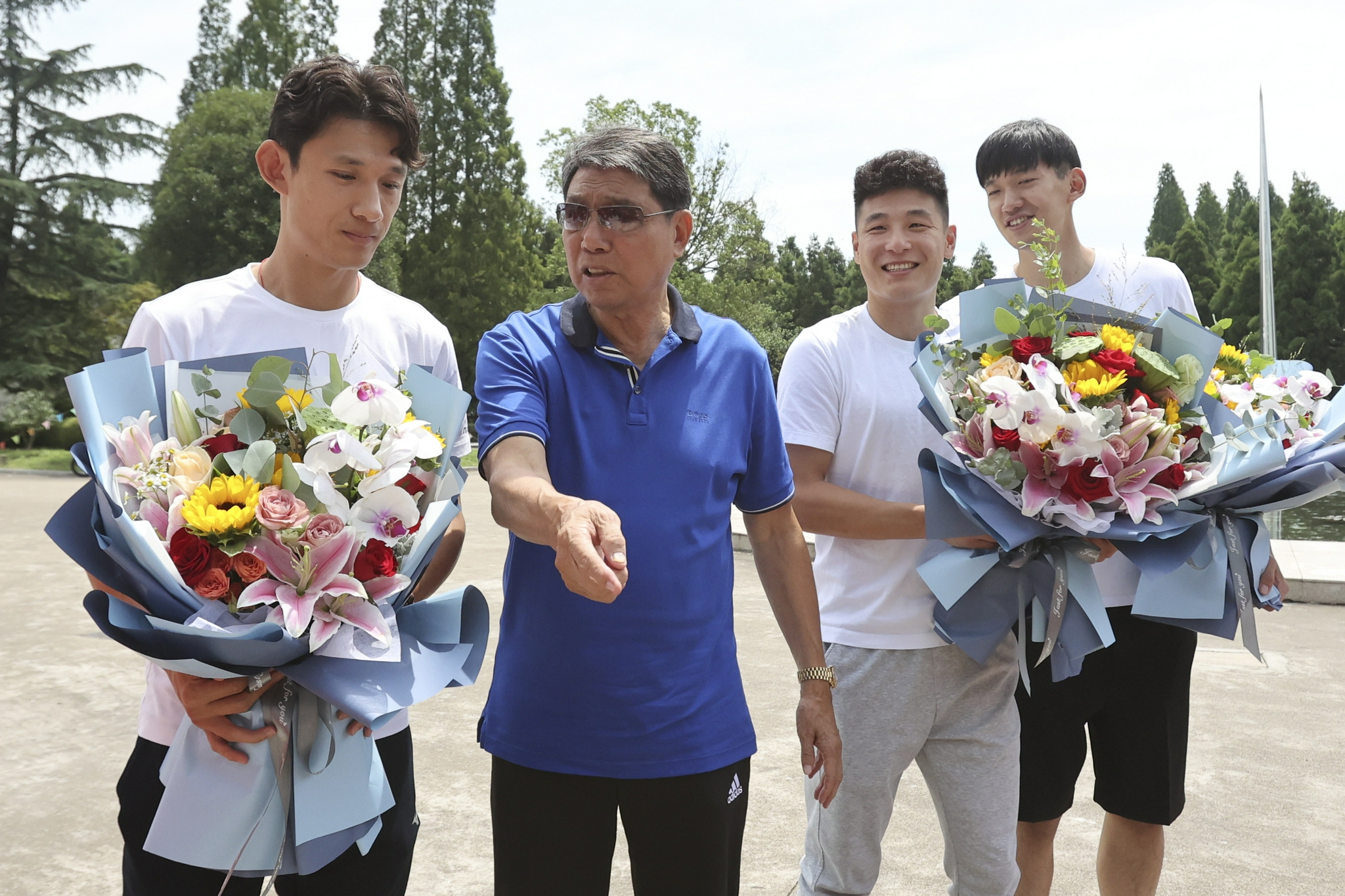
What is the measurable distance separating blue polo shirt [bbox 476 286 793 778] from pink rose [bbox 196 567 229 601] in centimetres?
54

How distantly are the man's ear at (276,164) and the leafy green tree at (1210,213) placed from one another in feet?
172

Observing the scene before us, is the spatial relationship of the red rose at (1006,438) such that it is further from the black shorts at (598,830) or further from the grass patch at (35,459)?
the grass patch at (35,459)

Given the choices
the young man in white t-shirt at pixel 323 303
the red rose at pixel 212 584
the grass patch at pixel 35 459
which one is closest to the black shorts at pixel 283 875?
the young man in white t-shirt at pixel 323 303

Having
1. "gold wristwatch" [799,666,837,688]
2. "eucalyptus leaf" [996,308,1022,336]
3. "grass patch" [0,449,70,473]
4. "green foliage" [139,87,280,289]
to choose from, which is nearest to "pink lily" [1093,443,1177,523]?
"eucalyptus leaf" [996,308,1022,336]

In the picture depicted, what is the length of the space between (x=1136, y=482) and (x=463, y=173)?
32.3 metres

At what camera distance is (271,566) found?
5.63 ft

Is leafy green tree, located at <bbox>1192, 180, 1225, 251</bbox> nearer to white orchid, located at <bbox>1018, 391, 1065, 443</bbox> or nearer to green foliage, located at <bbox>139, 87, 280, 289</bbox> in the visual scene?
green foliage, located at <bbox>139, 87, 280, 289</bbox>

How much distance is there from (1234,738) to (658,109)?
25810 mm

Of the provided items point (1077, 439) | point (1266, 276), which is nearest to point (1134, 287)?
point (1077, 439)

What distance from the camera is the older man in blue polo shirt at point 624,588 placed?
2.03 m

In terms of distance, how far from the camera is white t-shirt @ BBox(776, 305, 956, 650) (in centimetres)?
267

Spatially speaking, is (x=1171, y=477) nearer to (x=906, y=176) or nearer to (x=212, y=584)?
(x=906, y=176)

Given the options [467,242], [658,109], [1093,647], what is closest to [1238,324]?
[658,109]

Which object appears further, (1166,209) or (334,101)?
(1166,209)
